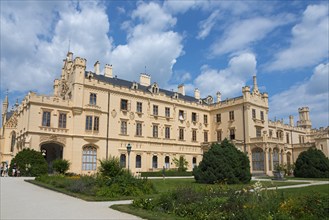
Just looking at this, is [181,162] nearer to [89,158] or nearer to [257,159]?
[257,159]

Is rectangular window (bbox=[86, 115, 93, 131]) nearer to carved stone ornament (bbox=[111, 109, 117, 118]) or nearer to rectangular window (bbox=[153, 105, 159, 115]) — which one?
carved stone ornament (bbox=[111, 109, 117, 118])

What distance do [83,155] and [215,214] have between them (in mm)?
30904

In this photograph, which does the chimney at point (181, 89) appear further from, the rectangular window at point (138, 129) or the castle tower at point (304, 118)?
the castle tower at point (304, 118)

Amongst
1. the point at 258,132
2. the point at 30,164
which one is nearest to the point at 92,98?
the point at 30,164

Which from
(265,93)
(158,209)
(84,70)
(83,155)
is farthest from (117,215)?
(265,93)

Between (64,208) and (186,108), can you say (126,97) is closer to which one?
(186,108)

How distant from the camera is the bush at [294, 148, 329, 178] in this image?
34.3 metres

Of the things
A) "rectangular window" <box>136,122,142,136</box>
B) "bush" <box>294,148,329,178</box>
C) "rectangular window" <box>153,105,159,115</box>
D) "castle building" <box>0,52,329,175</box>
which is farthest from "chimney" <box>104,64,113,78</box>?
"bush" <box>294,148,329,178</box>

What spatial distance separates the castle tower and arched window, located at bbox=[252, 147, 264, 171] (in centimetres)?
3157

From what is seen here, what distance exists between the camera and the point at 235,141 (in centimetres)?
4553

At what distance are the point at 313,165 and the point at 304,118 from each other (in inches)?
1579

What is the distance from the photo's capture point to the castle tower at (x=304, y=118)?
7035 cm

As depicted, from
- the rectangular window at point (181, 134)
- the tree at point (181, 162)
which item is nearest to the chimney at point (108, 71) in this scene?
the rectangular window at point (181, 134)

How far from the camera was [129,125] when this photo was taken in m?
41.5
